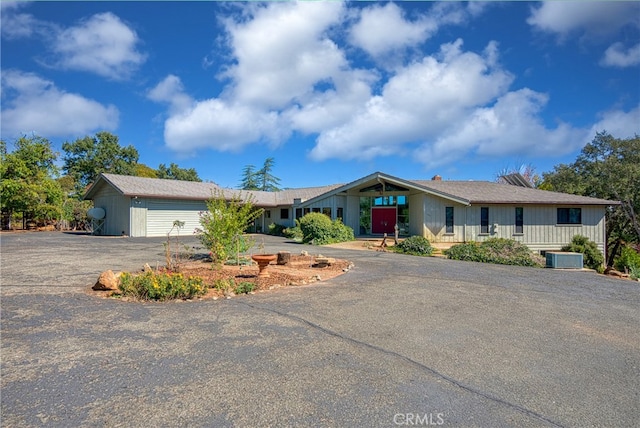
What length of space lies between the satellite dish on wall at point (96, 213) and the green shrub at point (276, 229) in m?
12.7

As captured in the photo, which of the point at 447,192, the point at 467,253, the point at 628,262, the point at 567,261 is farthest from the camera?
the point at 447,192

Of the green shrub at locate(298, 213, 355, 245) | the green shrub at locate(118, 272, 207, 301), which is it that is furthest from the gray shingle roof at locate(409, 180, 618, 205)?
the green shrub at locate(118, 272, 207, 301)

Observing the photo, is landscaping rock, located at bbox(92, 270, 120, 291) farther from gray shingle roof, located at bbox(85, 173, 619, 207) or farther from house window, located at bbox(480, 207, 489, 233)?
house window, located at bbox(480, 207, 489, 233)

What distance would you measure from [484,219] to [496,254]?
6.55 metres

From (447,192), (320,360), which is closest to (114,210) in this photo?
(447,192)

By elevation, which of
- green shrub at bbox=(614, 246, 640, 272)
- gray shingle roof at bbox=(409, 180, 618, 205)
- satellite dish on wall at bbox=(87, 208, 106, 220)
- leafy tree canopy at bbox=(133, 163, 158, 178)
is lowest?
green shrub at bbox=(614, 246, 640, 272)

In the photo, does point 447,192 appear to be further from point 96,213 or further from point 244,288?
point 96,213

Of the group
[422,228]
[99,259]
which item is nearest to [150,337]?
[99,259]

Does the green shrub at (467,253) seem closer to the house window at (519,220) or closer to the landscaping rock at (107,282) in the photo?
the house window at (519,220)

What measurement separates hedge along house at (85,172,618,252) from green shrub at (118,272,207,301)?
53.1 feet

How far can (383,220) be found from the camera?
2477 centimetres

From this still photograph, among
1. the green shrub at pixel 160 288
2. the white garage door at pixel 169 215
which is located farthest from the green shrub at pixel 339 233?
the green shrub at pixel 160 288

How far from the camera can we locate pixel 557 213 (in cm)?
2070

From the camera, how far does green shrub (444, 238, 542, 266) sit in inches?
571
